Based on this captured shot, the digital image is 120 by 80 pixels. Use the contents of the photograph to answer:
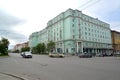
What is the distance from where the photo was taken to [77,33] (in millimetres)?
84875

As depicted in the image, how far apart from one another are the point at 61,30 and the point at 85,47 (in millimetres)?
15998

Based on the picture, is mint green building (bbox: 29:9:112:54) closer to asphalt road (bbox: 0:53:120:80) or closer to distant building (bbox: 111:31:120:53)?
distant building (bbox: 111:31:120:53)

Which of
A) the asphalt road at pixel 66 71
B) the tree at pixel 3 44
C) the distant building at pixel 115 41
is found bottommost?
the asphalt road at pixel 66 71

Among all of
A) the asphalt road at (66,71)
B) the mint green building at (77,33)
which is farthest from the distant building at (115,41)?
the asphalt road at (66,71)

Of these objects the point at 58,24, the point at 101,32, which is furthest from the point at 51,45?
the point at 101,32

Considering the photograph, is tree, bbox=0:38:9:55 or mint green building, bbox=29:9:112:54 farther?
mint green building, bbox=29:9:112:54

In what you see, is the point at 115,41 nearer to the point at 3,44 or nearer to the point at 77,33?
the point at 77,33

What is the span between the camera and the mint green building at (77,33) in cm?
8312

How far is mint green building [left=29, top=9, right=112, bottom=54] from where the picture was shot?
83.1 m

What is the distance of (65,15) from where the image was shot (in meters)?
88.1

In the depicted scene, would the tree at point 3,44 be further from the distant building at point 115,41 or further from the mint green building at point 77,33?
the distant building at point 115,41

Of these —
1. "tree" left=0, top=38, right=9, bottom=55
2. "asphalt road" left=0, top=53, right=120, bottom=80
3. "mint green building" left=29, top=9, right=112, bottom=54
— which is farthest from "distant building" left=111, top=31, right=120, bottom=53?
"asphalt road" left=0, top=53, right=120, bottom=80

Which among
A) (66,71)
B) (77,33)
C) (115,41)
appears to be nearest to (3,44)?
(77,33)

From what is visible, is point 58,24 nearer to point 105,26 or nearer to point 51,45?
point 51,45
